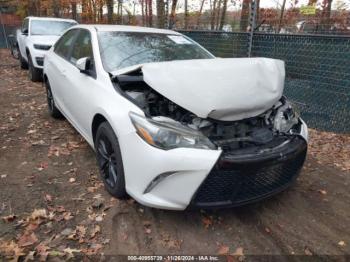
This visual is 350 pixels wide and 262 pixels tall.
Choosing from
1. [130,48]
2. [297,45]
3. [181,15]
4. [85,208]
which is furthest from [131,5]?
[85,208]

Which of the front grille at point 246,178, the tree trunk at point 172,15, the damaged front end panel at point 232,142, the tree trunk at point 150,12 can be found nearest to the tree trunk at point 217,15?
the tree trunk at point 172,15

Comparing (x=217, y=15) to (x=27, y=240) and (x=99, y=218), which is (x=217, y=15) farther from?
(x=27, y=240)

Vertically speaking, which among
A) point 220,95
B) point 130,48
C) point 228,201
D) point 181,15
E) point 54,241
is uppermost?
point 181,15

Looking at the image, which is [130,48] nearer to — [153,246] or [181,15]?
[153,246]

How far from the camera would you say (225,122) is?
2.76 m

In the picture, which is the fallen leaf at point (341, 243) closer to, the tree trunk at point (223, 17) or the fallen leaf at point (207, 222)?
the fallen leaf at point (207, 222)

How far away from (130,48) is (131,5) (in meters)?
12.3

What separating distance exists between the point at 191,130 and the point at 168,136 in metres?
0.22

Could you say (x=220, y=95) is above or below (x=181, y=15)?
below

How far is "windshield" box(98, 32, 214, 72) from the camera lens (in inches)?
143

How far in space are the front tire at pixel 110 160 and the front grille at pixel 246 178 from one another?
2.57 feet

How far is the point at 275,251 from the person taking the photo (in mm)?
2611

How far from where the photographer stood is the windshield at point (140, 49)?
363 centimetres

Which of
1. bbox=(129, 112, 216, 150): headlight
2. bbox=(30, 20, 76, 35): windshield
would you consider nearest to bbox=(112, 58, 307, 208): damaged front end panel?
bbox=(129, 112, 216, 150): headlight
